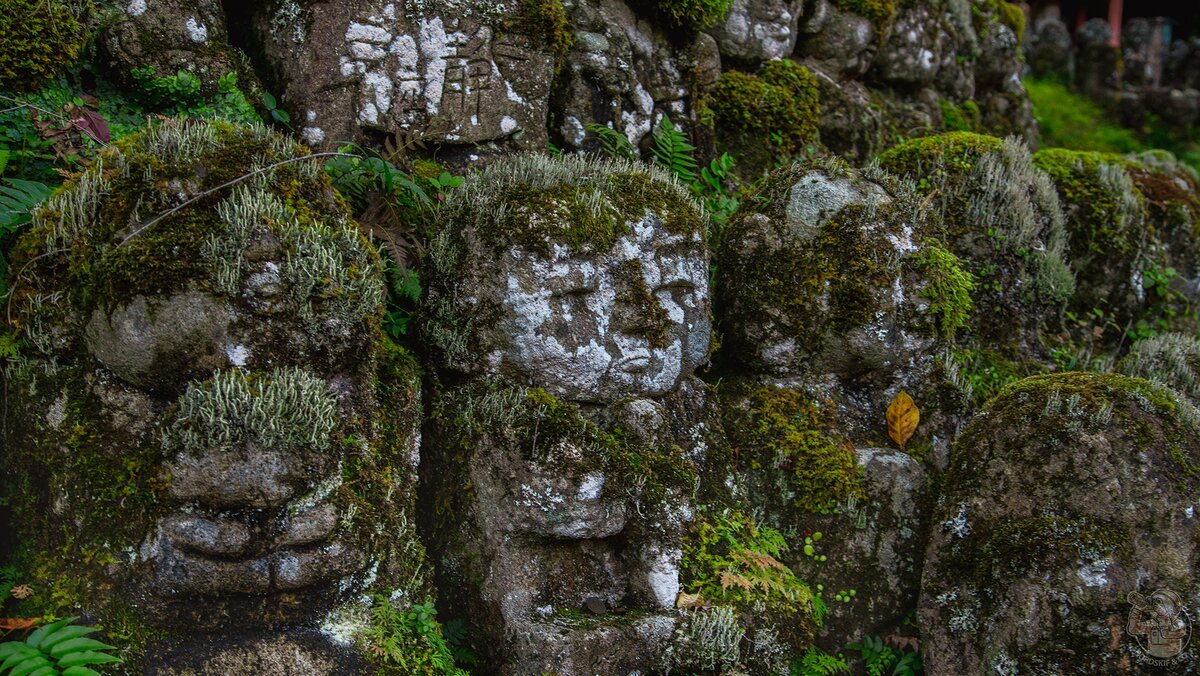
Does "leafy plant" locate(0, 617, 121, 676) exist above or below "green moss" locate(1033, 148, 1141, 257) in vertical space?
below

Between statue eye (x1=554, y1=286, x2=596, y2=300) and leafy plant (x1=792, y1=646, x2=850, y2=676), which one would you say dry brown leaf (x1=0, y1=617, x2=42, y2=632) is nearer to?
statue eye (x1=554, y1=286, x2=596, y2=300)

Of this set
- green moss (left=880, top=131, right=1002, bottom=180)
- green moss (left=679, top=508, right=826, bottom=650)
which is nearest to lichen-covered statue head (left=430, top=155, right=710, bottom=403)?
green moss (left=679, top=508, right=826, bottom=650)

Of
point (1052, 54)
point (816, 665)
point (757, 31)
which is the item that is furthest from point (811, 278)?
point (1052, 54)

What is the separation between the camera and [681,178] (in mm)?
7152

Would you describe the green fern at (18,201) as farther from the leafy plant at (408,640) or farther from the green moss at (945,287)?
the green moss at (945,287)

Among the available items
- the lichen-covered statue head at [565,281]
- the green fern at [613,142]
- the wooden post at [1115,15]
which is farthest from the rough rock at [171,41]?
the wooden post at [1115,15]

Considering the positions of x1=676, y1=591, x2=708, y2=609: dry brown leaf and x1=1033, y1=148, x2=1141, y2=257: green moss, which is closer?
x1=676, y1=591, x2=708, y2=609: dry brown leaf

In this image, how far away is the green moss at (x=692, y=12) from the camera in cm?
769

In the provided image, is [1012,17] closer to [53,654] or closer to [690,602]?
[690,602]

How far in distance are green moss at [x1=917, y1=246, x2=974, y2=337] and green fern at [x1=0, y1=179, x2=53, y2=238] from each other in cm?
497

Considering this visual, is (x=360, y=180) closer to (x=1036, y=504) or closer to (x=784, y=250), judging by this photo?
(x=784, y=250)

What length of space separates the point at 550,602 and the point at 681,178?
3524mm

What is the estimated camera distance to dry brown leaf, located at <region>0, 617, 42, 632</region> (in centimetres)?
397

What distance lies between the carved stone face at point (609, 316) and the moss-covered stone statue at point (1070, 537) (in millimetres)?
1877
